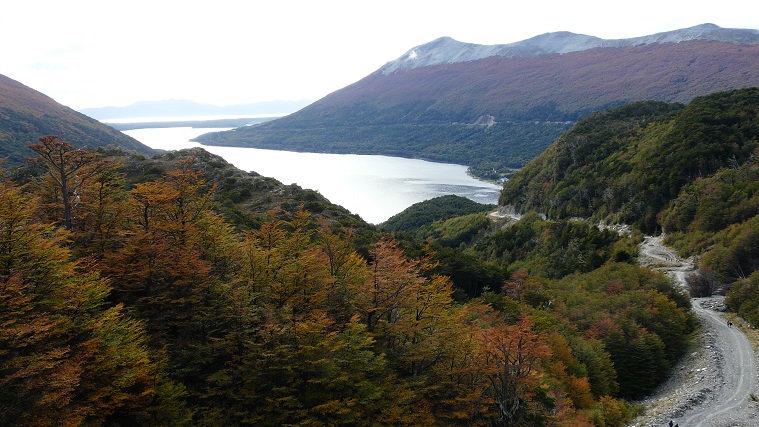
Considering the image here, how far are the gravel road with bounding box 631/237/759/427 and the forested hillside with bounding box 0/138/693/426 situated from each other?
339 centimetres

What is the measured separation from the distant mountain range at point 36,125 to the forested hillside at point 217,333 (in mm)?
75564

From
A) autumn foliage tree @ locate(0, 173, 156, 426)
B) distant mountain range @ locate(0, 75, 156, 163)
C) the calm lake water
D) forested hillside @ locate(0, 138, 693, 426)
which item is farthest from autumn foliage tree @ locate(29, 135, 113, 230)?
distant mountain range @ locate(0, 75, 156, 163)

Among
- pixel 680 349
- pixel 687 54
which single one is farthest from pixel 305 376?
pixel 687 54

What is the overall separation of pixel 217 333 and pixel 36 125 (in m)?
115

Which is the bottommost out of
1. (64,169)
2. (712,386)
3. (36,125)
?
(712,386)

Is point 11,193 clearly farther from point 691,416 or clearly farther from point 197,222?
point 691,416

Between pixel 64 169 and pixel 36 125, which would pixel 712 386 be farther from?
pixel 36 125

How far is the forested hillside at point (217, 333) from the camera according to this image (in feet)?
28.7

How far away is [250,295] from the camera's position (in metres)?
12.4

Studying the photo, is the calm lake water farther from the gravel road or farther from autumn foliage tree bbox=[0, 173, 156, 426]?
autumn foliage tree bbox=[0, 173, 156, 426]

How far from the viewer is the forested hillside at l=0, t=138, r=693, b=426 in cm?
873

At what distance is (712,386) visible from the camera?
21578mm

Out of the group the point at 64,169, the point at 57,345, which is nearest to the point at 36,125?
the point at 64,169

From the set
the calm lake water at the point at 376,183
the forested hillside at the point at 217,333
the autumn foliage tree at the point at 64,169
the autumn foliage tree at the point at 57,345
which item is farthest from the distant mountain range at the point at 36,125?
the autumn foliage tree at the point at 57,345
